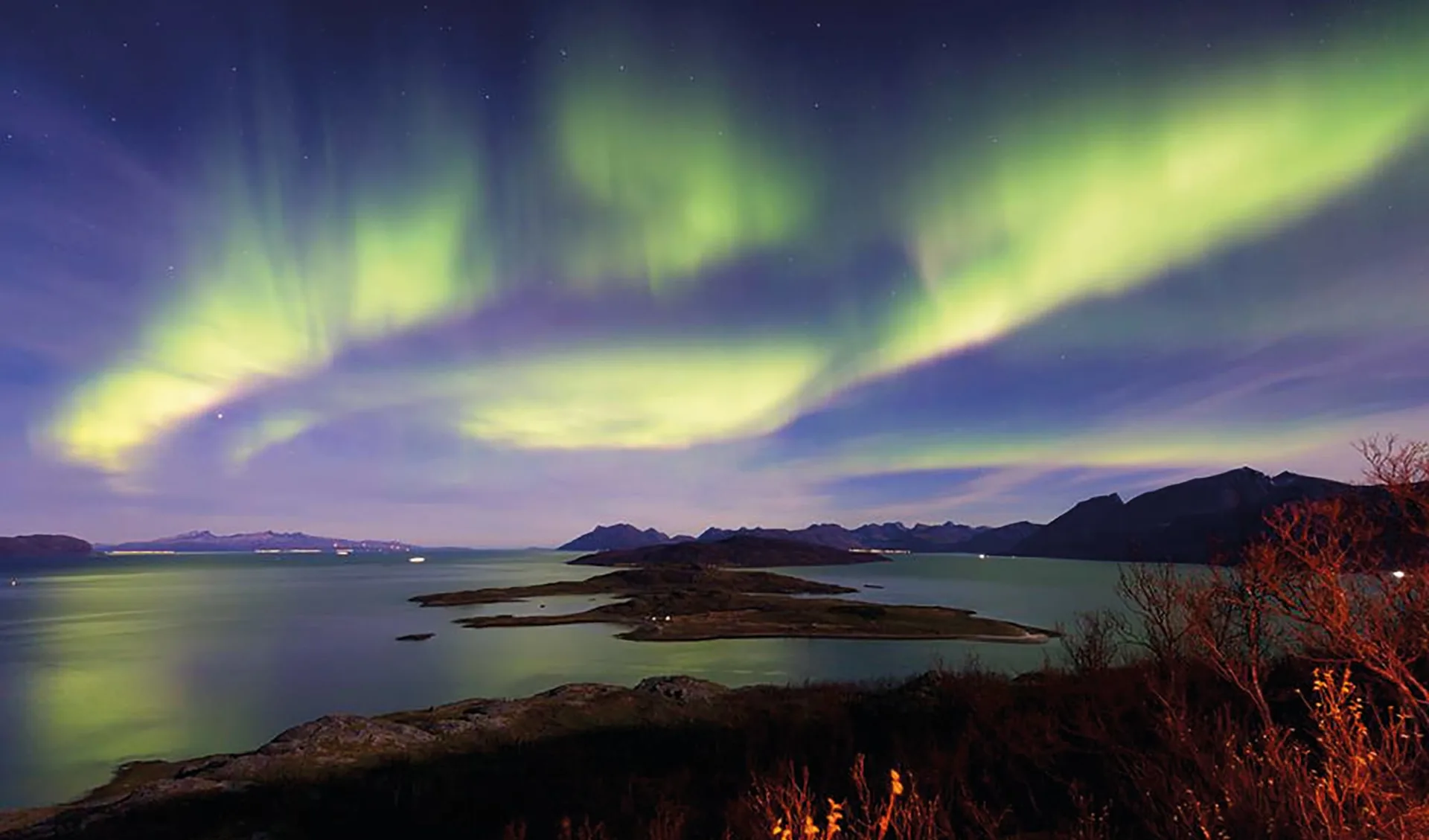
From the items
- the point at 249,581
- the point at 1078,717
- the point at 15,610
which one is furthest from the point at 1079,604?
the point at 249,581

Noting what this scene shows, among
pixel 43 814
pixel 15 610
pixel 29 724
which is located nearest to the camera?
pixel 43 814

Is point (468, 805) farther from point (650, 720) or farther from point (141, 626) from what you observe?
point (141, 626)

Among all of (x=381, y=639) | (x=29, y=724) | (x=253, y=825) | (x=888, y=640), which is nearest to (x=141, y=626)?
(x=381, y=639)

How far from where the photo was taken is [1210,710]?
912 inches

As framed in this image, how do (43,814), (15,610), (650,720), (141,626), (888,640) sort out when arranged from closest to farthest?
(43,814) < (650,720) < (888,640) < (141,626) < (15,610)

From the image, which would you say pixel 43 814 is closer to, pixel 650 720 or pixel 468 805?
pixel 468 805

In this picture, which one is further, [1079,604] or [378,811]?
[1079,604]

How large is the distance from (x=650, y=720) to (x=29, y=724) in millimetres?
40111

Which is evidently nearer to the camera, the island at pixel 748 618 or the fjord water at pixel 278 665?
the fjord water at pixel 278 665

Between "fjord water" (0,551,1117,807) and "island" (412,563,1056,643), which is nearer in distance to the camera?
"fjord water" (0,551,1117,807)

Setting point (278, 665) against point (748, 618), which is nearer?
point (278, 665)

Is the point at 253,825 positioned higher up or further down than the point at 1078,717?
further down

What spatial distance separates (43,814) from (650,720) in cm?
2059

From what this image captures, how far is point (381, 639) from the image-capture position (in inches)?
3206
